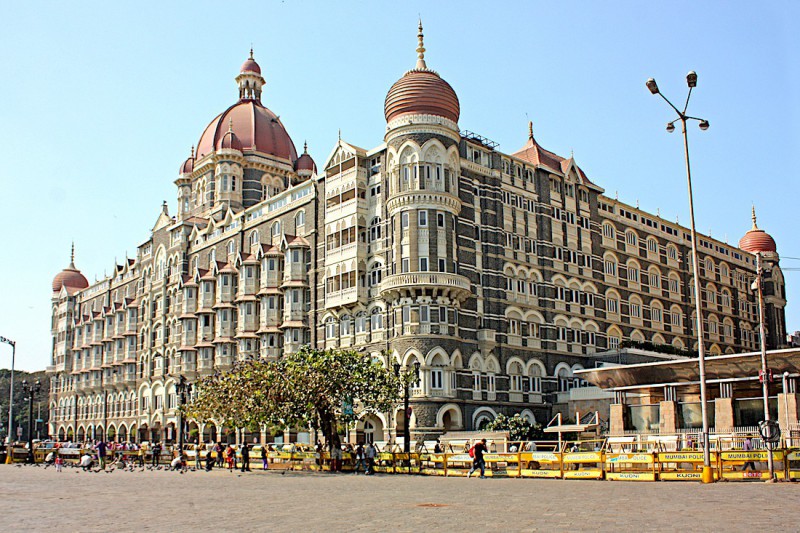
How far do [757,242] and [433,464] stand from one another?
64092mm

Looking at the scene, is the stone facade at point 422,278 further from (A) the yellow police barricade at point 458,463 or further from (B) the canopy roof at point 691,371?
(A) the yellow police barricade at point 458,463

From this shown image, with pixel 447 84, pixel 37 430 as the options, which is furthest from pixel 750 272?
pixel 37 430

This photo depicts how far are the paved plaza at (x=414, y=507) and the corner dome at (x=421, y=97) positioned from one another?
108 ft

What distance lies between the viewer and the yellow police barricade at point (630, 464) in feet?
96.6

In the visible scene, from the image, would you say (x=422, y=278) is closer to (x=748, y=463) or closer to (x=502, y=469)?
(x=502, y=469)

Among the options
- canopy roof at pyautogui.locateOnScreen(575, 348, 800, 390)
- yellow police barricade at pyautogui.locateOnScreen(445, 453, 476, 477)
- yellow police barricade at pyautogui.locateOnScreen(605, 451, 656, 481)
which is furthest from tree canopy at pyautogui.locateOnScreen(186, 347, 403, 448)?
yellow police barricade at pyautogui.locateOnScreen(605, 451, 656, 481)

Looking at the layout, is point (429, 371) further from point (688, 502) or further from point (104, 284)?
point (104, 284)

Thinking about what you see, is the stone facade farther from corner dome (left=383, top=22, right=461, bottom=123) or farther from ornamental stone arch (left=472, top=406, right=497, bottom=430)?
corner dome (left=383, top=22, right=461, bottom=123)

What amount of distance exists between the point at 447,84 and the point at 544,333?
19.5 m

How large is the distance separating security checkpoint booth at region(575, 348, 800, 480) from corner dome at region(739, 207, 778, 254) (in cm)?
5058

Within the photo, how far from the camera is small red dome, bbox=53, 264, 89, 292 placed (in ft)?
370

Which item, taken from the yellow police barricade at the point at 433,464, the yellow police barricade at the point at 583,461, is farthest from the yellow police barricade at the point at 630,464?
the yellow police barricade at the point at 433,464

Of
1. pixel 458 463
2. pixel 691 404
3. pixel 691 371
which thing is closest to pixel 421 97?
pixel 691 371

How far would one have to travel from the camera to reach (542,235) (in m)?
63.6
